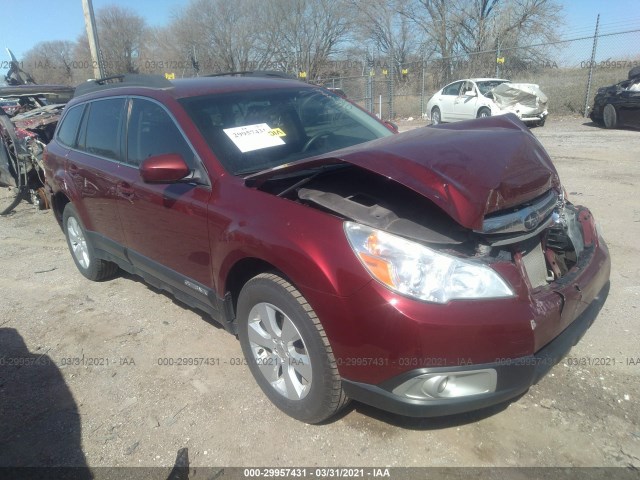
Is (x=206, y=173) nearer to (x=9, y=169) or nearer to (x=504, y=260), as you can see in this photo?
(x=504, y=260)

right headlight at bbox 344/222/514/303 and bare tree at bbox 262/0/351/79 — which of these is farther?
bare tree at bbox 262/0/351/79

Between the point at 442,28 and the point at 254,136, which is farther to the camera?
the point at 442,28

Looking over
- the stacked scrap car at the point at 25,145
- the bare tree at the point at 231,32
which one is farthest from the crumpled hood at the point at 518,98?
the bare tree at the point at 231,32

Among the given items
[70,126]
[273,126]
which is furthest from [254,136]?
[70,126]

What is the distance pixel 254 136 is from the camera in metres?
3.11

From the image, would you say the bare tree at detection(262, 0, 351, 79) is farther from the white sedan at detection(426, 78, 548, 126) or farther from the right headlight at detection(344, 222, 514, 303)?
the right headlight at detection(344, 222, 514, 303)

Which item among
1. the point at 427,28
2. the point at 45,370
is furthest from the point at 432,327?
the point at 427,28

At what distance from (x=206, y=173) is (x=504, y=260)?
1.70 meters

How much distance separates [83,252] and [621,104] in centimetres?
1327

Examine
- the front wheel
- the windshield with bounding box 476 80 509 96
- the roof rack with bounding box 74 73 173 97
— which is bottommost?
the front wheel

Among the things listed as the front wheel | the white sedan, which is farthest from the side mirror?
the white sedan

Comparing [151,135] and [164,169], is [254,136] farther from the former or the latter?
[151,135]

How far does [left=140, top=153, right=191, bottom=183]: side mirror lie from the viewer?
2701 mm

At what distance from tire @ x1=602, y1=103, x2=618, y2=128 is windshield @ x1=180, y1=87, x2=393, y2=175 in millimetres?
11932
